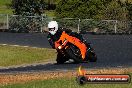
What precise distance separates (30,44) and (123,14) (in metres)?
17.2

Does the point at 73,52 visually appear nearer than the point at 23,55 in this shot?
Yes

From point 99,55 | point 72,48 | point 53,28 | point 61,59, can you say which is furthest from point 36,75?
point 99,55

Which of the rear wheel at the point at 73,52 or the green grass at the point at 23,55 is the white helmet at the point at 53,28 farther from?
the green grass at the point at 23,55

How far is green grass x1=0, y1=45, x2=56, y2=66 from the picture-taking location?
2676 cm

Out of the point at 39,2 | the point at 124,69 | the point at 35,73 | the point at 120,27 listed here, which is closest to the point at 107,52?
the point at 124,69

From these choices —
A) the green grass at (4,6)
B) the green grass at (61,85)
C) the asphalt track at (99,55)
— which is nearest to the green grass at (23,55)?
the asphalt track at (99,55)

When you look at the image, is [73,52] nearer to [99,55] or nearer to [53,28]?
[53,28]

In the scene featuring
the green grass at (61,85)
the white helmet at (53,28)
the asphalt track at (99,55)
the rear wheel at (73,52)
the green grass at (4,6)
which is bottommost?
the green grass at (4,6)

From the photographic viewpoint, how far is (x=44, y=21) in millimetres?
47375

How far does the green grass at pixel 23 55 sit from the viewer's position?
2676cm

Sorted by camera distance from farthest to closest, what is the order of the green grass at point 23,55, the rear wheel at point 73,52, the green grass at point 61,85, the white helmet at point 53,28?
the green grass at point 23,55
the rear wheel at point 73,52
the white helmet at point 53,28
the green grass at point 61,85

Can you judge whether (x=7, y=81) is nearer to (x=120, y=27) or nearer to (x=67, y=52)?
(x=67, y=52)

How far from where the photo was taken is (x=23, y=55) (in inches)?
1126

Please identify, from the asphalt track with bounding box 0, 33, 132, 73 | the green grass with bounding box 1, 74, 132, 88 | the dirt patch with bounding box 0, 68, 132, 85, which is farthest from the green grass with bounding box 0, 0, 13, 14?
the green grass with bounding box 1, 74, 132, 88
